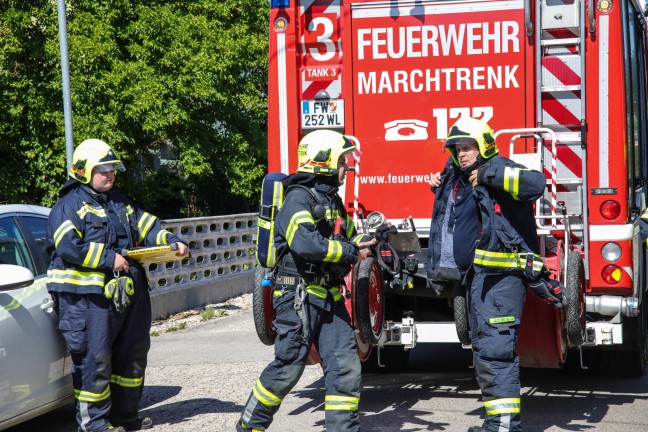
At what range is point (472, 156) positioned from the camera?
566 centimetres

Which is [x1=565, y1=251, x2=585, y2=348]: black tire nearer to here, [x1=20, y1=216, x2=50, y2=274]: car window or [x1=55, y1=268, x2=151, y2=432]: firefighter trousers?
[x1=55, y1=268, x2=151, y2=432]: firefighter trousers

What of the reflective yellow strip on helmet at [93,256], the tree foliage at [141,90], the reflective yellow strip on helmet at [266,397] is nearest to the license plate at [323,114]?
the reflective yellow strip on helmet at [93,256]

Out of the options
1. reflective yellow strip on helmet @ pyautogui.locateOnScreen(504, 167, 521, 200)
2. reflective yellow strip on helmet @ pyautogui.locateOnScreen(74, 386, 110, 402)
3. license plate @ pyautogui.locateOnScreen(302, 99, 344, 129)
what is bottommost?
reflective yellow strip on helmet @ pyautogui.locateOnScreen(74, 386, 110, 402)

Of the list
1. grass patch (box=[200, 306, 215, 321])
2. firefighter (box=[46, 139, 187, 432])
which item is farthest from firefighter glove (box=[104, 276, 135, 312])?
grass patch (box=[200, 306, 215, 321])

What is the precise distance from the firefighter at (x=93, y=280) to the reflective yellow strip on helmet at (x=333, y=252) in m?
1.38

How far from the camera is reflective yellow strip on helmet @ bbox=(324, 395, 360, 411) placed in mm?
5137

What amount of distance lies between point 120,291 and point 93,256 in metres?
0.28

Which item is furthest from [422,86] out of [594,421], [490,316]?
[594,421]

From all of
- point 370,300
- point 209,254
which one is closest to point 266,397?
point 370,300

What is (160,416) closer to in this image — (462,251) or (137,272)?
(137,272)

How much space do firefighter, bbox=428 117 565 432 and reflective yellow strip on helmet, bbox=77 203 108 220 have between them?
7.15ft

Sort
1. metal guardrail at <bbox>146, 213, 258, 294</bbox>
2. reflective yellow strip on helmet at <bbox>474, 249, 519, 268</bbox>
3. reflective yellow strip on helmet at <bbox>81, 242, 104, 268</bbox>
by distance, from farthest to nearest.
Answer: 1. metal guardrail at <bbox>146, 213, 258, 294</bbox>
2. reflective yellow strip on helmet at <bbox>81, 242, 104, 268</bbox>
3. reflective yellow strip on helmet at <bbox>474, 249, 519, 268</bbox>

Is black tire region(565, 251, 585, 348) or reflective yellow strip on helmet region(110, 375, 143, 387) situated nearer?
black tire region(565, 251, 585, 348)

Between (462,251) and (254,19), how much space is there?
15479mm
